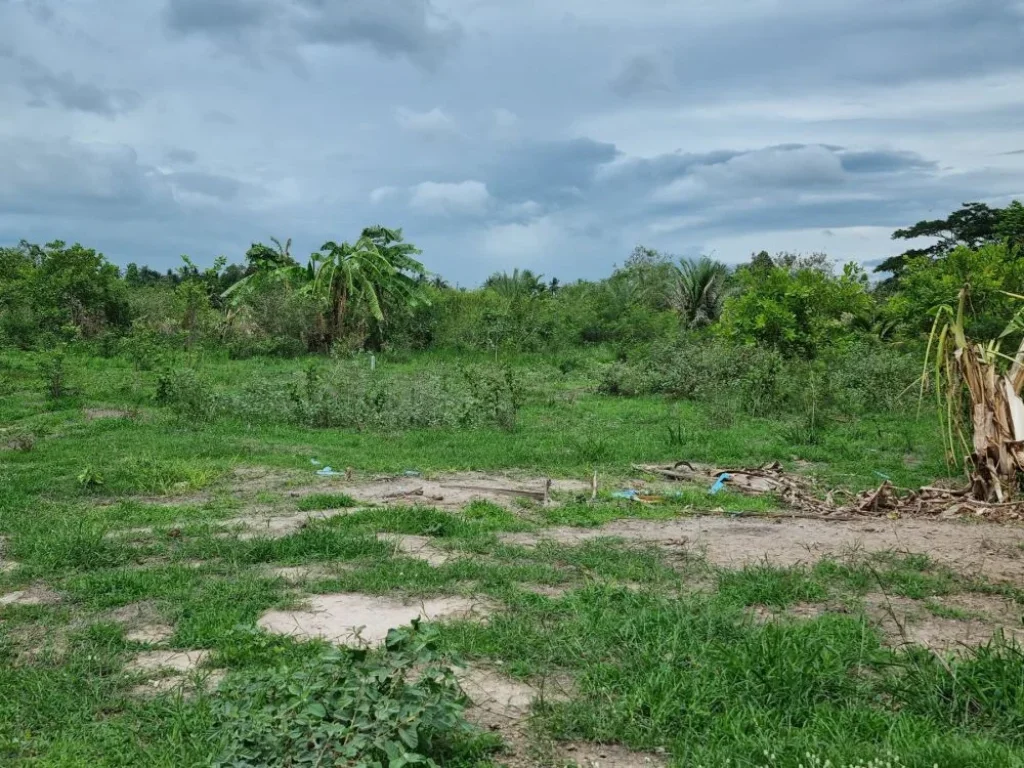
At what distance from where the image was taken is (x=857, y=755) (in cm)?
299

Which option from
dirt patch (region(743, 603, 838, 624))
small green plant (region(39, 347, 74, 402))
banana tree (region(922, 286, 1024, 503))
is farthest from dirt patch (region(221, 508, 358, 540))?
small green plant (region(39, 347, 74, 402))

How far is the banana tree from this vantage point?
743 cm

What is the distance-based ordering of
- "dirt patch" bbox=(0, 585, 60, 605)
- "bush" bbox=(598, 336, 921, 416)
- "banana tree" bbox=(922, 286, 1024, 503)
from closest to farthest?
"dirt patch" bbox=(0, 585, 60, 605) → "banana tree" bbox=(922, 286, 1024, 503) → "bush" bbox=(598, 336, 921, 416)

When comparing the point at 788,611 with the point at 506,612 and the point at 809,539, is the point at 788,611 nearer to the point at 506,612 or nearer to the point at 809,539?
the point at 506,612

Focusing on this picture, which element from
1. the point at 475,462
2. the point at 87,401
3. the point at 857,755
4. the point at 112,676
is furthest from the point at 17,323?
the point at 857,755

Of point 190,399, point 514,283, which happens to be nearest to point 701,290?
point 514,283

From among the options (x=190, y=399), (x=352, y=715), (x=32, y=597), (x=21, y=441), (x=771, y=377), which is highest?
(x=771, y=377)

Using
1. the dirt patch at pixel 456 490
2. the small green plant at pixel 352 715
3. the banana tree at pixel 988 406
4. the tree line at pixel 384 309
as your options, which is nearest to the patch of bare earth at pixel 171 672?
the small green plant at pixel 352 715

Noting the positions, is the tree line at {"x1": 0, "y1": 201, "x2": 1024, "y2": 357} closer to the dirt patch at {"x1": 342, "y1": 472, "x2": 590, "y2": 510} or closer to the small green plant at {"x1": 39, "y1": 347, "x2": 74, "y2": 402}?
the small green plant at {"x1": 39, "y1": 347, "x2": 74, "y2": 402}

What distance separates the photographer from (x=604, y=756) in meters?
3.29

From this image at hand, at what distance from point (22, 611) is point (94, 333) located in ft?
69.0

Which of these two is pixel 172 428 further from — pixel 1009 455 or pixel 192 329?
pixel 192 329

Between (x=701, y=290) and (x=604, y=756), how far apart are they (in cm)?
2849

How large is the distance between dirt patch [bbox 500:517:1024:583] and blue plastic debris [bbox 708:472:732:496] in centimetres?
124
